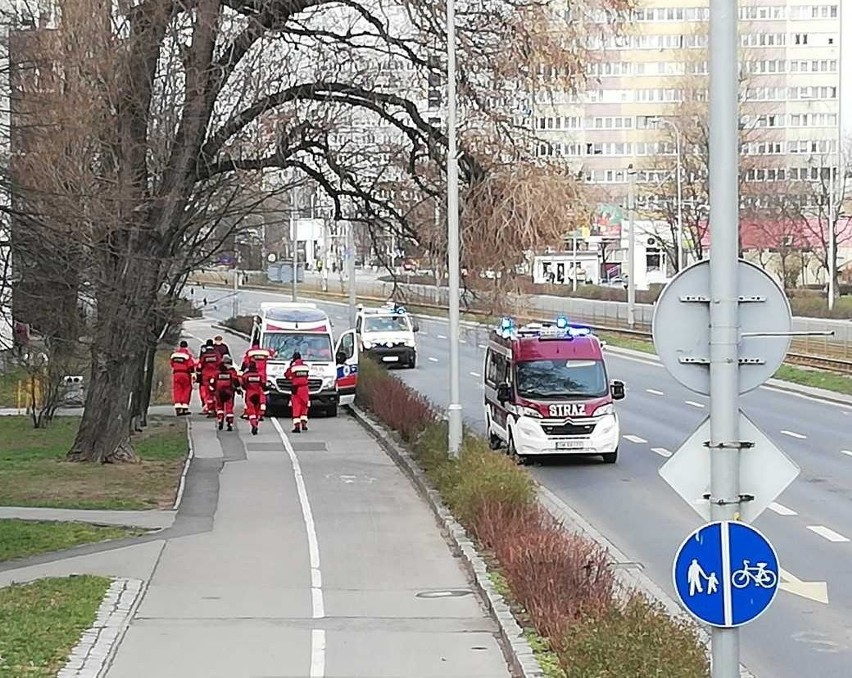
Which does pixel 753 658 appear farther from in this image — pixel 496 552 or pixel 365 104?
pixel 365 104

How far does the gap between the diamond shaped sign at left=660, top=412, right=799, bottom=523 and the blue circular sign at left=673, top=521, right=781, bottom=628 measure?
0.74ft

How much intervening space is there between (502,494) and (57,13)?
10296 mm

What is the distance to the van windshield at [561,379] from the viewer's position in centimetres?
2452

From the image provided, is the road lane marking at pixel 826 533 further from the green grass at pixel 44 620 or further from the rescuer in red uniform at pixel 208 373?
the rescuer in red uniform at pixel 208 373

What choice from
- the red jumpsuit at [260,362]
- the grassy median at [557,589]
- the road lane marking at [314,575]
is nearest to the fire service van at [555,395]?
the grassy median at [557,589]

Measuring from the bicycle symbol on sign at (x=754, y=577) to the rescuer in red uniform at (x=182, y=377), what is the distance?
26.8 m

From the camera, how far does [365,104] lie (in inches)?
942

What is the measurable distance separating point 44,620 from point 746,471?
6.69m

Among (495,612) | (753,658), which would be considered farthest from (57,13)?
(753,658)

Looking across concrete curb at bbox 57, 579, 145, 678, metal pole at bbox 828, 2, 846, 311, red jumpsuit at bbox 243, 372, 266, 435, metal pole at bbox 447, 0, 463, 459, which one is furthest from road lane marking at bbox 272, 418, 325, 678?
metal pole at bbox 828, 2, 846, 311

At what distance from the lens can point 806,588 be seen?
1383 centimetres

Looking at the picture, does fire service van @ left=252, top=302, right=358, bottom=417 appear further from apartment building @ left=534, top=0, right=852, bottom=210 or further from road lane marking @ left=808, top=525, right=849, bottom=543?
apartment building @ left=534, top=0, right=852, bottom=210

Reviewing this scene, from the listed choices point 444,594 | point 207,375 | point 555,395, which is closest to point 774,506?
point 555,395

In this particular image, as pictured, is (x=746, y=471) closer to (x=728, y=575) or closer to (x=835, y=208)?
(x=728, y=575)
